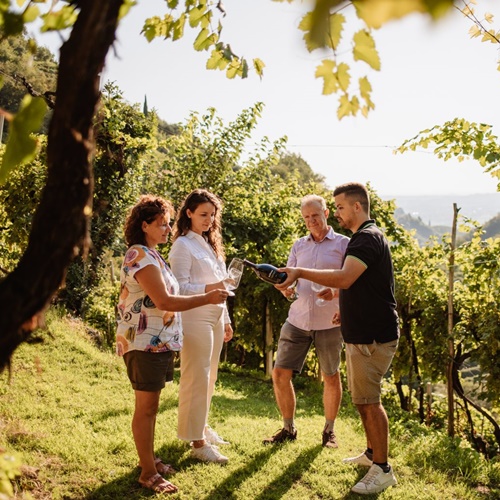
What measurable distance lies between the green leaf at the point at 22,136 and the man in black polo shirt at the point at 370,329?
2616 millimetres

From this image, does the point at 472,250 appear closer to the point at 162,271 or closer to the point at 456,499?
the point at 456,499

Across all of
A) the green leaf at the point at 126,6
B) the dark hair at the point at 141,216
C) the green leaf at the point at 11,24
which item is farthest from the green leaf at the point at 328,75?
the dark hair at the point at 141,216

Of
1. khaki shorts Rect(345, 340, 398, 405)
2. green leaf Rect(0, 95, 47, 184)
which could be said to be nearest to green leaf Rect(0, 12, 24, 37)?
green leaf Rect(0, 95, 47, 184)

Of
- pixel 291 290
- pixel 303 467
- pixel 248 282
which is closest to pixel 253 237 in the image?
pixel 248 282

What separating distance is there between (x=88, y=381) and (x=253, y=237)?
4.07 m

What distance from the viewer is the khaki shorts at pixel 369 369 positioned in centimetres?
354

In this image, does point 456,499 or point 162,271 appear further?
point 456,499

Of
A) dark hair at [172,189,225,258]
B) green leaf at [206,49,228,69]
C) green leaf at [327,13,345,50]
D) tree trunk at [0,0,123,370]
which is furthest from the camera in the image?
dark hair at [172,189,225,258]

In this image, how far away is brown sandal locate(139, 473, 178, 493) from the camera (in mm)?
3244

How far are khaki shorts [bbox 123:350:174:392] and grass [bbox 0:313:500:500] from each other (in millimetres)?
592

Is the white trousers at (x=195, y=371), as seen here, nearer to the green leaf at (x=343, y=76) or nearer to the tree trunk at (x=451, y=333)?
the green leaf at (x=343, y=76)

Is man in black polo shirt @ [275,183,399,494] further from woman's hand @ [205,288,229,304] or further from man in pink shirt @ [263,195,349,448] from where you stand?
man in pink shirt @ [263,195,349,448]

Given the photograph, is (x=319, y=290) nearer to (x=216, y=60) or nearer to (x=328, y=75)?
(x=216, y=60)

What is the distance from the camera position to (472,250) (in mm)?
7156
